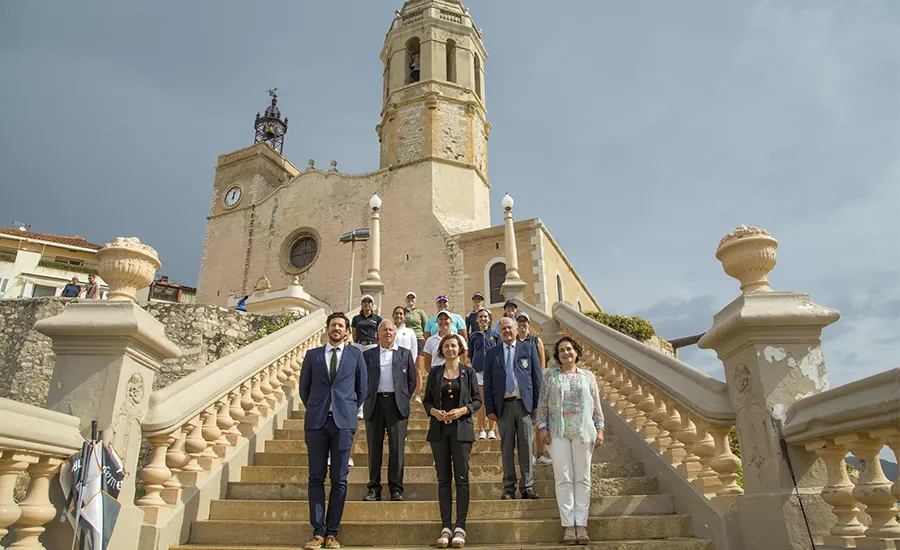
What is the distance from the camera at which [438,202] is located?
70.9 feet

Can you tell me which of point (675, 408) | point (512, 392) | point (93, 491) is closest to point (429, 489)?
point (512, 392)

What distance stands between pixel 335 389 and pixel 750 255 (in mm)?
3033

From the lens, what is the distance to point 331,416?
4.32 m

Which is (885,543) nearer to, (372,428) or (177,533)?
(372,428)

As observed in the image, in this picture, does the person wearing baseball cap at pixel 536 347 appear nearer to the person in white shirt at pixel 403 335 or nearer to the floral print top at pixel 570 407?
the floral print top at pixel 570 407

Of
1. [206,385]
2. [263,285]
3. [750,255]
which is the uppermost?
[263,285]

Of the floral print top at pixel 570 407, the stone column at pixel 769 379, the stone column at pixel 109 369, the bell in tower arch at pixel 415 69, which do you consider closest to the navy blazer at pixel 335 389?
the stone column at pixel 109 369

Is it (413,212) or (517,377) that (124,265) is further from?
(413,212)

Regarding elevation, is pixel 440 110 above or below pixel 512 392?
above

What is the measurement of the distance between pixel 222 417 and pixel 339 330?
1.45 m

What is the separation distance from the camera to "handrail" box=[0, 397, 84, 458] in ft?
8.78

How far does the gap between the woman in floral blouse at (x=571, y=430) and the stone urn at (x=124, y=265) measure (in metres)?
3.00

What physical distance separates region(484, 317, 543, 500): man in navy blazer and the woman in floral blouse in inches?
19.7

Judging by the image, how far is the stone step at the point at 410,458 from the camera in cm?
535
